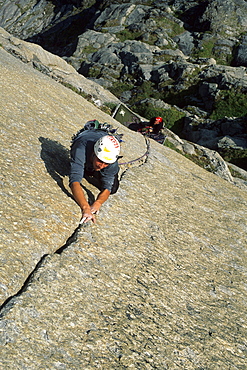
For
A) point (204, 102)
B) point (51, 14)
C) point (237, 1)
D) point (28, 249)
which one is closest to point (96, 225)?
point (28, 249)

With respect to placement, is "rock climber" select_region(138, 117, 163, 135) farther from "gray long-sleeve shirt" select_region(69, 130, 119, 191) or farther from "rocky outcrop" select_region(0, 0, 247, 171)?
"gray long-sleeve shirt" select_region(69, 130, 119, 191)

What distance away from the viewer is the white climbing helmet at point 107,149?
6641 mm

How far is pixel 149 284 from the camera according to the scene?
243 inches

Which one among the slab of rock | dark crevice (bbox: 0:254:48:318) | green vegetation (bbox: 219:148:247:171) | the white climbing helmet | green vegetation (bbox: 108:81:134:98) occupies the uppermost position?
green vegetation (bbox: 108:81:134:98)

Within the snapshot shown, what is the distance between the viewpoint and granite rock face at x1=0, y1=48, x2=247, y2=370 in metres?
4.42

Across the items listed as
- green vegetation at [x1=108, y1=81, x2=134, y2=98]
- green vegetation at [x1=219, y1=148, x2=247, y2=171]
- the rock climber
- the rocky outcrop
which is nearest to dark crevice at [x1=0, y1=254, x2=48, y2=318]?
the rock climber

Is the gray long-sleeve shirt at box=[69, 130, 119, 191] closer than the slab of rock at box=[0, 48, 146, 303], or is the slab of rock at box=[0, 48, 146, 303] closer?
the slab of rock at box=[0, 48, 146, 303]

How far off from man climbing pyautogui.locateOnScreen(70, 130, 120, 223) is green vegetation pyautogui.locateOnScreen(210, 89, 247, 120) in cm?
3895

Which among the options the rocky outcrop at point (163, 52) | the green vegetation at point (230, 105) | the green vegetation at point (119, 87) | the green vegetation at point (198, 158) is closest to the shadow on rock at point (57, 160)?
the green vegetation at point (198, 158)

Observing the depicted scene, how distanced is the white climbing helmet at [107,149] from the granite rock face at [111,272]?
4.85ft

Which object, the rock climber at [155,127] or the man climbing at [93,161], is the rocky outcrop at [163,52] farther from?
the man climbing at [93,161]

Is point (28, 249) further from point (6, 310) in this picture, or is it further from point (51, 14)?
point (51, 14)

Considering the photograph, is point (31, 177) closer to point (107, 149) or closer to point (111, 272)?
point (107, 149)

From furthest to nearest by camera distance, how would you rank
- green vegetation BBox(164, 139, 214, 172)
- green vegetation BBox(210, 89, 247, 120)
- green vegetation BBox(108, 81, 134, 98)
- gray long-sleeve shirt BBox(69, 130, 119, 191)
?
green vegetation BBox(108, 81, 134, 98) → green vegetation BBox(210, 89, 247, 120) → green vegetation BBox(164, 139, 214, 172) → gray long-sleeve shirt BBox(69, 130, 119, 191)
